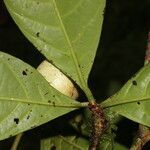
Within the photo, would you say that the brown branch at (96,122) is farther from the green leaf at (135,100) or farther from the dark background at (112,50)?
the dark background at (112,50)

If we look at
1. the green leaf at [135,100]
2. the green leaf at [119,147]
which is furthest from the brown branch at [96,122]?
the green leaf at [119,147]

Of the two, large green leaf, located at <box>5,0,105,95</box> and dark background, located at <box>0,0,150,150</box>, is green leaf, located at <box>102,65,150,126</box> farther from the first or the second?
dark background, located at <box>0,0,150,150</box>

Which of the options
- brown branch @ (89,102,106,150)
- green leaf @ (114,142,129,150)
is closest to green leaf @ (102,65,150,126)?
brown branch @ (89,102,106,150)

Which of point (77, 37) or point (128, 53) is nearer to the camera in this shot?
point (77, 37)

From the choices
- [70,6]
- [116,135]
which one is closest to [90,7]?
[70,6]

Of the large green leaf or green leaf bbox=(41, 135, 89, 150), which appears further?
green leaf bbox=(41, 135, 89, 150)

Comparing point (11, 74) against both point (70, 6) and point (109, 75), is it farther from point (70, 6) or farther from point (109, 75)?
point (109, 75)
